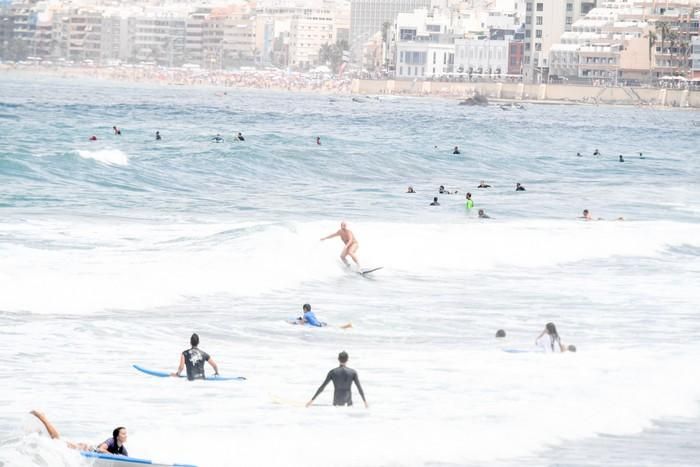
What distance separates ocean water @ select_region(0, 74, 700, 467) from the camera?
1680 cm

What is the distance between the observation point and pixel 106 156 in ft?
197

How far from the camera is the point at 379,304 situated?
1062 inches

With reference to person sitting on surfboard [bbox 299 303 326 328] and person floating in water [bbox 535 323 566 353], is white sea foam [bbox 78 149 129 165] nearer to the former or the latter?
person sitting on surfboard [bbox 299 303 326 328]

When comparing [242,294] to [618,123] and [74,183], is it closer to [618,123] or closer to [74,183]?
[74,183]

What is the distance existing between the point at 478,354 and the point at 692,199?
117 feet

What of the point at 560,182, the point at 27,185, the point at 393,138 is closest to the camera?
the point at 27,185

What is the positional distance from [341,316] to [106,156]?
119 ft

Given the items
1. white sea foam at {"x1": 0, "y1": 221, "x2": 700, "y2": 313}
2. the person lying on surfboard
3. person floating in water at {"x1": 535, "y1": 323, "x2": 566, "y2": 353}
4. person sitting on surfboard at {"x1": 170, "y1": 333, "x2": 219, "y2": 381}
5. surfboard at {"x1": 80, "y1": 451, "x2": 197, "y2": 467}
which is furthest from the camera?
white sea foam at {"x1": 0, "y1": 221, "x2": 700, "y2": 313}

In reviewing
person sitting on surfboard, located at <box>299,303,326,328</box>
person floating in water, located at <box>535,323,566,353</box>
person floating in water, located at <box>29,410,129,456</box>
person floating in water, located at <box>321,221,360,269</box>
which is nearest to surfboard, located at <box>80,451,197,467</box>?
person floating in water, located at <box>29,410,129,456</box>

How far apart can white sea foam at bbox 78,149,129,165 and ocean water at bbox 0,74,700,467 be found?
20 cm

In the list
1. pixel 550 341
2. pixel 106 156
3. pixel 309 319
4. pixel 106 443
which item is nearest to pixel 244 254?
pixel 309 319

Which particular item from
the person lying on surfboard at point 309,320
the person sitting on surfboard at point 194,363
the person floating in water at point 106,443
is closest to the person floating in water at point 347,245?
the person lying on surfboard at point 309,320

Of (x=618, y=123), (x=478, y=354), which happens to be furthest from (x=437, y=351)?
(x=618, y=123)

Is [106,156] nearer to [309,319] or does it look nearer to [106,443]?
[309,319]
